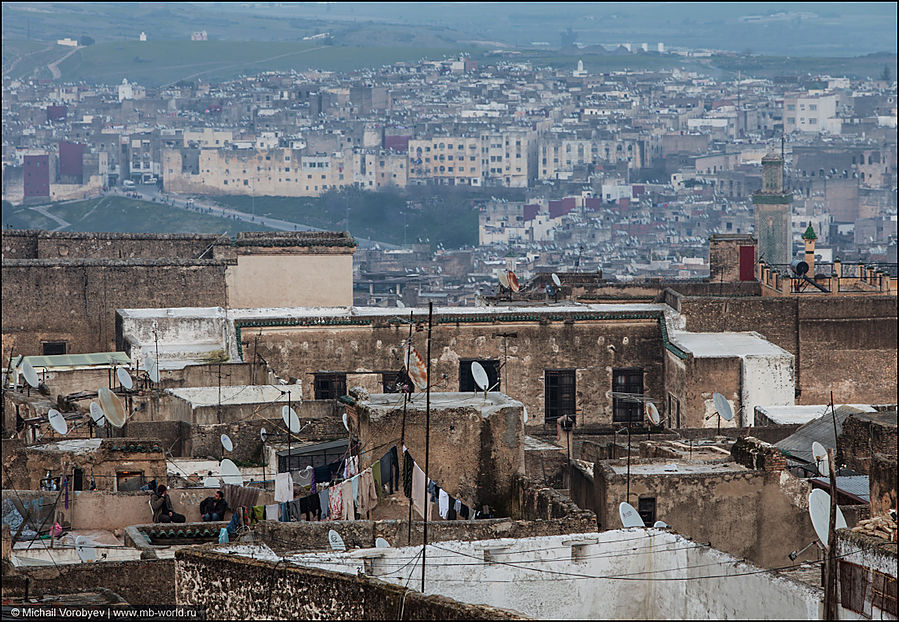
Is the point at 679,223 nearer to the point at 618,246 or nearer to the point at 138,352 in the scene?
the point at 618,246

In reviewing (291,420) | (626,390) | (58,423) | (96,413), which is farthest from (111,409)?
(626,390)

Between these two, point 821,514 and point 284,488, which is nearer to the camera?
point 821,514

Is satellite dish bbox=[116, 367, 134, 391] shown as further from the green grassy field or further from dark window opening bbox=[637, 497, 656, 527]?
the green grassy field

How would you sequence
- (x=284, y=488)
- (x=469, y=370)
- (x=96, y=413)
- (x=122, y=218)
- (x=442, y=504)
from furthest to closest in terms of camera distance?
1. (x=122, y=218)
2. (x=469, y=370)
3. (x=96, y=413)
4. (x=284, y=488)
5. (x=442, y=504)

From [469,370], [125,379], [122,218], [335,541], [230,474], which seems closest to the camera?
[335,541]

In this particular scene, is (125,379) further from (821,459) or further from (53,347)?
(821,459)

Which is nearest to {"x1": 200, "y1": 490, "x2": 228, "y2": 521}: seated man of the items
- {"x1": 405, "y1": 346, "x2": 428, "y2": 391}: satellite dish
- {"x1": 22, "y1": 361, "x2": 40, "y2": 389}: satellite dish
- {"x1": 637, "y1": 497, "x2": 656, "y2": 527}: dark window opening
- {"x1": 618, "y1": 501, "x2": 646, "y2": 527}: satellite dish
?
{"x1": 405, "y1": 346, "x2": 428, "y2": 391}: satellite dish

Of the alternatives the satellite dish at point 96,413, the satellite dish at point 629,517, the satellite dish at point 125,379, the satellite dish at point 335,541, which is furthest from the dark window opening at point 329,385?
the satellite dish at point 335,541
